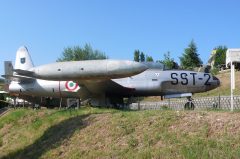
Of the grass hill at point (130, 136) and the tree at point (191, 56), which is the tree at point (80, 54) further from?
the grass hill at point (130, 136)

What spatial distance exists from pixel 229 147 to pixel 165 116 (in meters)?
2.80

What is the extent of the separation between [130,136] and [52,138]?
3.61 m

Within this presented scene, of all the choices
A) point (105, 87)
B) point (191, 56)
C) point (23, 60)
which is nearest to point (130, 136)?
point (105, 87)

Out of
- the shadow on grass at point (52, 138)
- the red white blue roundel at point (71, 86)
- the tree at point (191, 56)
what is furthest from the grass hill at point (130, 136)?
the tree at point (191, 56)

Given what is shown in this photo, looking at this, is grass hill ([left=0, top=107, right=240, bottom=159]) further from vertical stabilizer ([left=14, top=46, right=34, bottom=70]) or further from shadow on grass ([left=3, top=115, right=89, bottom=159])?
vertical stabilizer ([left=14, top=46, right=34, bottom=70])

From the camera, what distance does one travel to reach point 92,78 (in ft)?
46.2

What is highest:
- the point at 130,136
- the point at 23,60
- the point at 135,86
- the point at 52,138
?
the point at 23,60

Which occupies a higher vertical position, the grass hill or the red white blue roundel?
the red white blue roundel

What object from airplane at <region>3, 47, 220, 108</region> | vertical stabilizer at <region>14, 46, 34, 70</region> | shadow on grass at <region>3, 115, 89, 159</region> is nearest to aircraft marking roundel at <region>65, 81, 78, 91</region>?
airplane at <region>3, 47, 220, 108</region>

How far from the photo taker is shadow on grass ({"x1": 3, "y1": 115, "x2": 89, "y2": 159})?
1235cm

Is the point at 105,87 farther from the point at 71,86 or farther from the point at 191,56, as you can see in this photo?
the point at 191,56

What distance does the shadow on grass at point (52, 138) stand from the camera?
40.5 ft

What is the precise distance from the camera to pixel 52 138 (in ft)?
42.8

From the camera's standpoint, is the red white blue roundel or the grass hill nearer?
the grass hill
